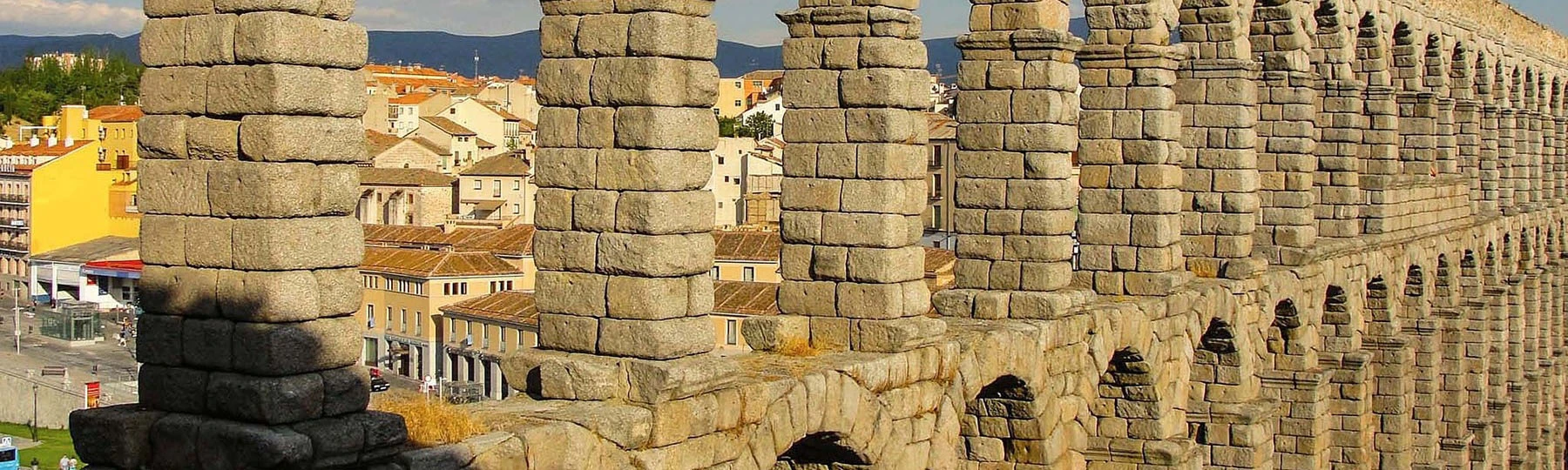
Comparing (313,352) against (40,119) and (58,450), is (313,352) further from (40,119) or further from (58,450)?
(40,119)

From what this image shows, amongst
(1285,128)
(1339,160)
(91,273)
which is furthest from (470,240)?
(1285,128)

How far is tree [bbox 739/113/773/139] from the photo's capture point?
81625 mm

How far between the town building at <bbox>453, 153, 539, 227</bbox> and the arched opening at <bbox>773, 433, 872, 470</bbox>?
42.5m

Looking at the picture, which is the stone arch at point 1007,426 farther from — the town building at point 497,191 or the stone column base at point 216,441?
the town building at point 497,191

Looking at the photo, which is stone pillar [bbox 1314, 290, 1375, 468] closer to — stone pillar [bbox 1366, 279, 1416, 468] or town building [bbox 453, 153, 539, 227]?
stone pillar [bbox 1366, 279, 1416, 468]

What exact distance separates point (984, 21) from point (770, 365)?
4.39m

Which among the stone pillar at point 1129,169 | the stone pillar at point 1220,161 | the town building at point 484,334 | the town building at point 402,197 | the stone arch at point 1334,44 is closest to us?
the stone pillar at point 1129,169

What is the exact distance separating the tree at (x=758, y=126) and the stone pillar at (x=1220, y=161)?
60916 millimetres

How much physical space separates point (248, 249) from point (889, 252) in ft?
18.2

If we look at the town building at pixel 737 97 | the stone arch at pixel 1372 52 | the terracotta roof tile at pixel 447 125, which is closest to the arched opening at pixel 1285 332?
the stone arch at pixel 1372 52

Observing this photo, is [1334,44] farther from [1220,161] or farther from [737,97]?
[737,97]

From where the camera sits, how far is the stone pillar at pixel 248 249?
8172 millimetres

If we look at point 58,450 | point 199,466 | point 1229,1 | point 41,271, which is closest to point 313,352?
point 199,466

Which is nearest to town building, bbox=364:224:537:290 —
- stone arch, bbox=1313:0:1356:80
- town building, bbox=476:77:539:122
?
stone arch, bbox=1313:0:1356:80
